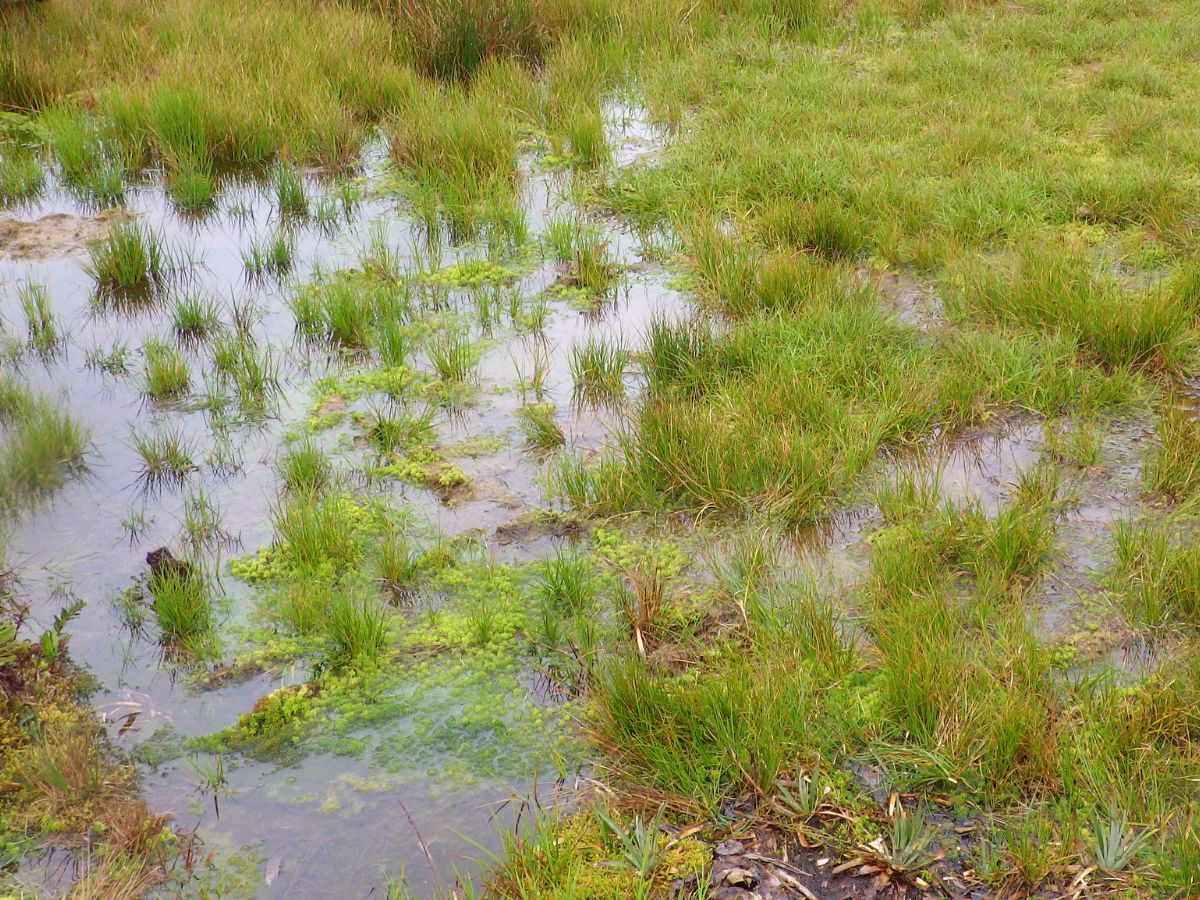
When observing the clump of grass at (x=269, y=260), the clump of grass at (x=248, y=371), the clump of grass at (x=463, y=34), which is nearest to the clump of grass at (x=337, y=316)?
the clump of grass at (x=248, y=371)

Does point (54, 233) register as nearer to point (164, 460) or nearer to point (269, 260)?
point (269, 260)

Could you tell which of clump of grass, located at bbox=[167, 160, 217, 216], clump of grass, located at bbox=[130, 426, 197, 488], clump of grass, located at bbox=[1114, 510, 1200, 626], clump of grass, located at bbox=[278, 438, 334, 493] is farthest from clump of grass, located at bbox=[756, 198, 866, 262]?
clump of grass, located at bbox=[167, 160, 217, 216]

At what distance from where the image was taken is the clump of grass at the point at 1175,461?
358 cm

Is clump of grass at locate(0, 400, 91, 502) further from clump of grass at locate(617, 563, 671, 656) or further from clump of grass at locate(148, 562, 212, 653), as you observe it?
clump of grass at locate(617, 563, 671, 656)

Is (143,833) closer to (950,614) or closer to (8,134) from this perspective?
(950,614)

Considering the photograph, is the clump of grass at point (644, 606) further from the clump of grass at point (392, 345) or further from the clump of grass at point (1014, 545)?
the clump of grass at point (392, 345)

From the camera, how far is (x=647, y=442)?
12.7 feet

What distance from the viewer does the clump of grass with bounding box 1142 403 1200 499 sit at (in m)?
3.58

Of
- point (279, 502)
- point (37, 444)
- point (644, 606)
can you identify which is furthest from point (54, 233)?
point (644, 606)

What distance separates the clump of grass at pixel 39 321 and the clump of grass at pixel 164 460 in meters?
1.11

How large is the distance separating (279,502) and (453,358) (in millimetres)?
1106

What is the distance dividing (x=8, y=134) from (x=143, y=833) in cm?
609

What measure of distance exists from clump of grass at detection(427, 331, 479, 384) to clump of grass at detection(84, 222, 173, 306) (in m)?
1.67

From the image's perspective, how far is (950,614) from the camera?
9.82 ft
